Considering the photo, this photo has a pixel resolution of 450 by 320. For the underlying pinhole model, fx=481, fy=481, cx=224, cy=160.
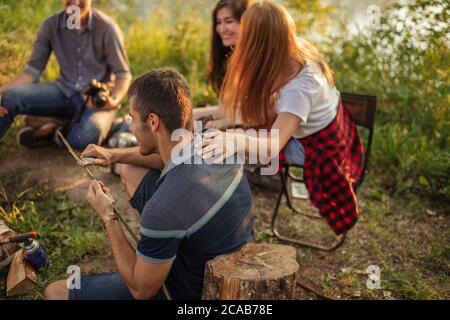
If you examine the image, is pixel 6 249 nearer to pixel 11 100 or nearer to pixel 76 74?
pixel 11 100

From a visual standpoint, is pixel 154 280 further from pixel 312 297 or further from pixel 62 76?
pixel 62 76

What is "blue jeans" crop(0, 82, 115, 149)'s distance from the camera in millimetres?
3453

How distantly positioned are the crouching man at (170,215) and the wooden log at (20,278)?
19.5 inches

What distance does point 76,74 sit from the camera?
377cm

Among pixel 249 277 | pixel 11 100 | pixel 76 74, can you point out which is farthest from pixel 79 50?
pixel 249 277

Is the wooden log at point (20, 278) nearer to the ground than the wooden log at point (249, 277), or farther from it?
nearer to the ground

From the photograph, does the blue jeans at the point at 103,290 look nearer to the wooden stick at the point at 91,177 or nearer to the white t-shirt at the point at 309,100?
the wooden stick at the point at 91,177

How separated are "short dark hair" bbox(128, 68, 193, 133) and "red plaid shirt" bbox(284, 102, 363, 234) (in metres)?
1.12

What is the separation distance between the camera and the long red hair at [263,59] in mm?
2529

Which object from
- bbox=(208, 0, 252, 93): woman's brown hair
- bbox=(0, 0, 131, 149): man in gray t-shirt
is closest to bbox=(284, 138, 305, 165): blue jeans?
bbox=(208, 0, 252, 93): woman's brown hair

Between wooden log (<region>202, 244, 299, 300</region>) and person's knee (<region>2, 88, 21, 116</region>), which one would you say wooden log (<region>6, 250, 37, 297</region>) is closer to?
wooden log (<region>202, 244, 299, 300</region>)

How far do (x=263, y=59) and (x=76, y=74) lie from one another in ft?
5.95

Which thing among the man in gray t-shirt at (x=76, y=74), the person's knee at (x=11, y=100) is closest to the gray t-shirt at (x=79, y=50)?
the man in gray t-shirt at (x=76, y=74)
